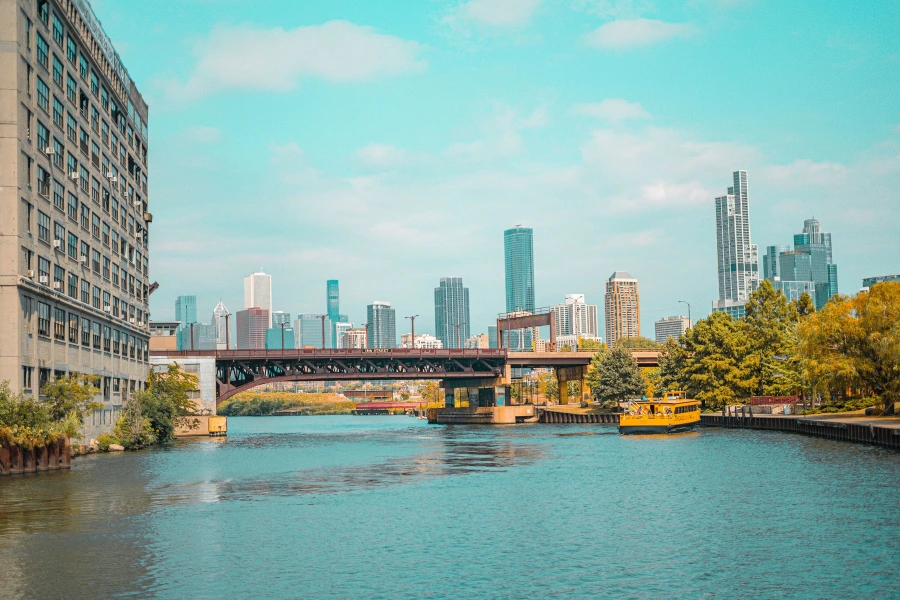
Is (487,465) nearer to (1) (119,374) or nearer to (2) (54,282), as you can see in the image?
(2) (54,282)

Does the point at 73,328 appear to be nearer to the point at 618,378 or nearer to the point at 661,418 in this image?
the point at 661,418

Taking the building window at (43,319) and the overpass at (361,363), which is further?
the overpass at (361,363)

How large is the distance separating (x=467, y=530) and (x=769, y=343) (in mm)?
103585

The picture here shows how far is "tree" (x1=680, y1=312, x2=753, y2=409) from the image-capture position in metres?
136

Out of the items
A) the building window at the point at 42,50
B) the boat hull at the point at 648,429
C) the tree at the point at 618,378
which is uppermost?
the building window at the point at 42,50

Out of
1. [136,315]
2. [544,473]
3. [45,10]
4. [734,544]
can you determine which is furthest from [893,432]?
[136,315]

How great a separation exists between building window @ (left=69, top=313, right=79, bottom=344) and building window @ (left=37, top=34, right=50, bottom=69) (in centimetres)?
2224

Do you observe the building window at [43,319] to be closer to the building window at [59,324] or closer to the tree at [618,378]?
the building window at [59,324]

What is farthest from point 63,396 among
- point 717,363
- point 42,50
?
point 717,363

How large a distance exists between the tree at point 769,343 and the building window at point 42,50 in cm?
9278

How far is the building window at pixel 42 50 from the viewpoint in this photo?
80.5 metres

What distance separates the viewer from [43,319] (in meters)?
79.6

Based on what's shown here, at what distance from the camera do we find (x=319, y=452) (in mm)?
102938

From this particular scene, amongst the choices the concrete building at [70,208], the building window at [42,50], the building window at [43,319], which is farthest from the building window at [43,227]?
the building window at [42,50]
